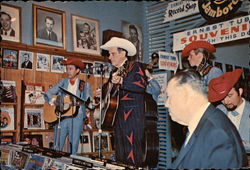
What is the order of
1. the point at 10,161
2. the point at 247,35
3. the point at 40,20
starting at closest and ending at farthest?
the point at 10,161 → the point at 247,35 → the point at 40,20

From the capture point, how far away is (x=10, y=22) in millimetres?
4801

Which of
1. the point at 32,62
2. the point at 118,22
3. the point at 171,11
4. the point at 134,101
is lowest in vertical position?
the point at 134,101

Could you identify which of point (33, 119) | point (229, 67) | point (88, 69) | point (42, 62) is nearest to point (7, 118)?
point (33, 119)

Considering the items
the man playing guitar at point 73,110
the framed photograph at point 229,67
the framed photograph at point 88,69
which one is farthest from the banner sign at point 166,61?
the framed photograph at point 88,69

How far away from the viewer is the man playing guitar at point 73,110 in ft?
13.4

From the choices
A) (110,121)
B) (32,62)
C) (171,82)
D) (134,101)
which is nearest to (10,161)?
(110,121)

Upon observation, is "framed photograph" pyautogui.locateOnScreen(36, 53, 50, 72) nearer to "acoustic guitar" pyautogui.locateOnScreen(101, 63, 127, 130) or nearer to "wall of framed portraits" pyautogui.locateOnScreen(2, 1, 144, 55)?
"wall of framed portraits" pyautogui.locateOnScreen(2, 1, 144, 55)

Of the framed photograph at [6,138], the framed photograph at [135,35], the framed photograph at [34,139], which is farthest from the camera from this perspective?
the framed photograph at [135,35]

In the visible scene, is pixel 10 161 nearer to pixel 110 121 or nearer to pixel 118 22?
Answer: pixel 110 121

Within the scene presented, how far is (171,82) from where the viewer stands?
1.51m

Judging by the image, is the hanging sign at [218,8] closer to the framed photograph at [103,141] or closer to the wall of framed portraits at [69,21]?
the wall of framed portraits at [69,21]

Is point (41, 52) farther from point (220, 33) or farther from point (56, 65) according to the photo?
point (220, 33)

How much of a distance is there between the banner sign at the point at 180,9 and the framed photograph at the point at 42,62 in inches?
86.6

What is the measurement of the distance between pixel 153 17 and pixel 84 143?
244 centimetres
